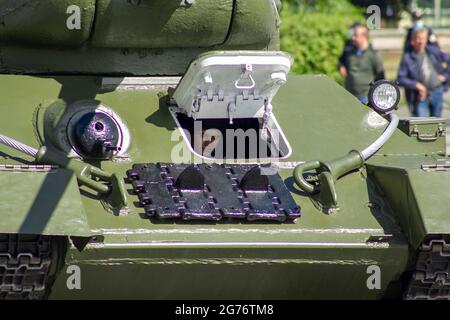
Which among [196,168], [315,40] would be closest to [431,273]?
[196,168]

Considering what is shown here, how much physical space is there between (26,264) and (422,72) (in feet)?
32.4

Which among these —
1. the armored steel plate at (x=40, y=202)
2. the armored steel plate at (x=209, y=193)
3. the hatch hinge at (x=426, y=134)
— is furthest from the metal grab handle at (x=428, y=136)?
the armored steel plate at (x=40, y=202)

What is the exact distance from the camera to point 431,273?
9727 millimetres

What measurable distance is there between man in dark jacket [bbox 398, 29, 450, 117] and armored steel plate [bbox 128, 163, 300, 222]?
832cm

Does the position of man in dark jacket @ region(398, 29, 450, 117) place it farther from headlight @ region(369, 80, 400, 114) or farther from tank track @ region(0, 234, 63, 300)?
tank track @ region(0, 234, 63, 300)

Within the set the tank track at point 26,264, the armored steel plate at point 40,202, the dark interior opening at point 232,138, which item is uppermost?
the dark interior opening at point 232,138

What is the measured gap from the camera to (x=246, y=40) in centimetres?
1112

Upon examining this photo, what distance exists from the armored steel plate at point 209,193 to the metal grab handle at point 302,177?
0.35 feet

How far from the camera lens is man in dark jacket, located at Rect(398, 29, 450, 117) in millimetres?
17953

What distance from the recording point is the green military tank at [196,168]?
30.5 ft

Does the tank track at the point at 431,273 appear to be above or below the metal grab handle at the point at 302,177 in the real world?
below

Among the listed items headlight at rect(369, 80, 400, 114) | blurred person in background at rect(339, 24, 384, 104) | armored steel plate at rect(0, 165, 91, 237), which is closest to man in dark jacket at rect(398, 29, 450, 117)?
blurred person in background at rect(339, 24, 384, 104)

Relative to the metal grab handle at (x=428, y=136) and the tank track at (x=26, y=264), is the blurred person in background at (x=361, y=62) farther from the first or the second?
the tank track at (x=26, y=264)
